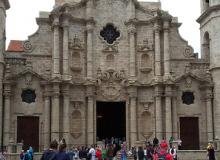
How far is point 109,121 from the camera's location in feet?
137

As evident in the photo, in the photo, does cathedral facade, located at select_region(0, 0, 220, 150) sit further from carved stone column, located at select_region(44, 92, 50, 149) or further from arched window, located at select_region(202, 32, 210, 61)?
arched window, located at select_region(202, 32, 210, 61)

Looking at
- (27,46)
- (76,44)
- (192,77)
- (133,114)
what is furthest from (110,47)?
(192,77)

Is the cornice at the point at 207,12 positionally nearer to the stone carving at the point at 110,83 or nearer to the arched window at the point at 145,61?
the arched window at the point at 145,61

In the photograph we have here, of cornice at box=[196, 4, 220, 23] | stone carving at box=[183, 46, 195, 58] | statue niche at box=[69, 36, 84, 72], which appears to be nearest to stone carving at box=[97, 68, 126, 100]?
statue niche at box=[69, 36, 84, 72]

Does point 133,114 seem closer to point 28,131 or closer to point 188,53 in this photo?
point 188,53

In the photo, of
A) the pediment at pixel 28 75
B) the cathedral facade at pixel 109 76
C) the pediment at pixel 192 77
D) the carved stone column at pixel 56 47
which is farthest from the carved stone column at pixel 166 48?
the pediment at pixel 28 75

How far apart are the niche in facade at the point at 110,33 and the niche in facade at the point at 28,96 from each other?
271 inches

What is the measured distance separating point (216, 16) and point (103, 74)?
30.6ft

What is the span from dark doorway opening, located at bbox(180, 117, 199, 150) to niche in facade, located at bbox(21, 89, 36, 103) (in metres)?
11.0

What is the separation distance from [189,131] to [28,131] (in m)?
11.7

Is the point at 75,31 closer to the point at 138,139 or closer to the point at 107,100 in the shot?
the point at 107,100

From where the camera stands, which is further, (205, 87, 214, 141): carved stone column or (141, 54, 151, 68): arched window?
(141, 54, 151, 68): arched window

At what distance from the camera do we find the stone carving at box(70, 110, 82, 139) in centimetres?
3434

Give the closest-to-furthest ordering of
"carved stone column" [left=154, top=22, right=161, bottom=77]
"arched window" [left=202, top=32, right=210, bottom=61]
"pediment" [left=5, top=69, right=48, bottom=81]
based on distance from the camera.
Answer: "pediment" [left=5, top=69, right=48, bottom=81], "carved stone column" [left=154, top=22, right=161, bottom=77], "arched window" [left=202, top=32, right=210, bottom=61]
